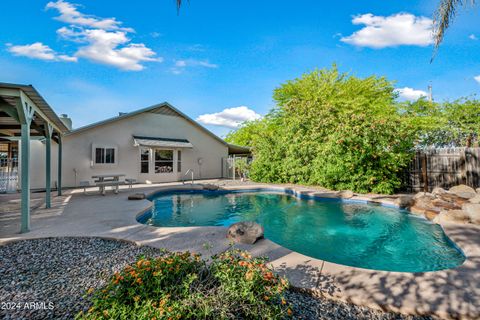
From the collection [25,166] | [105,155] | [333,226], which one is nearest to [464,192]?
[333,226]

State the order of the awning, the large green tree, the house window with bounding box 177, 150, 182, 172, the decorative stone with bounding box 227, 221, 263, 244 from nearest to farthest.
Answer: the decorative stone with bounding box 227, 221, 263, 244
the large green tree
the awning
the house window with bounding box 177, 150, 182, 172

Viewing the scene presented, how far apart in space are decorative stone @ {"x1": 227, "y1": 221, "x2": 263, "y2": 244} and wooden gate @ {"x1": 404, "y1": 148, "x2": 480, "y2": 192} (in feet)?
34.5

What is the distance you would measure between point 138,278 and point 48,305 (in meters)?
1.46

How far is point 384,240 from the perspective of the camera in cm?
631

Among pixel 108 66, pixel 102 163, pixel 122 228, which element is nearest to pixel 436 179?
pixel 122 228

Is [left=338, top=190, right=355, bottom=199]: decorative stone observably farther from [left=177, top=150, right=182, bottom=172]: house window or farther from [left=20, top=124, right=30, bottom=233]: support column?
[left=177, top=150, right=182, bottom=172]: house window

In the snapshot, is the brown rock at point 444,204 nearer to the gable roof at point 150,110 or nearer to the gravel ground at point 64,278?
the gravel ground at point 64,278

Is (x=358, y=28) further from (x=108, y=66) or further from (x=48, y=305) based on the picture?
(x=48, y=305)

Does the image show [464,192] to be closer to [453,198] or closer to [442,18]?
[453,198]

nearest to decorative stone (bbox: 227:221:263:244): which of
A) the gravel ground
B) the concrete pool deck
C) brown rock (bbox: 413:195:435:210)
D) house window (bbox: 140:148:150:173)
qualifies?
the concrete pool deck

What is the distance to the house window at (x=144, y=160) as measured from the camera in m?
15.5

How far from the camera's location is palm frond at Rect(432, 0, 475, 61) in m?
5.87

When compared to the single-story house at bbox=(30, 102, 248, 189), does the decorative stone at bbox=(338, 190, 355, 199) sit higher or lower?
lower

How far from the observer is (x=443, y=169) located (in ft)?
35.9
